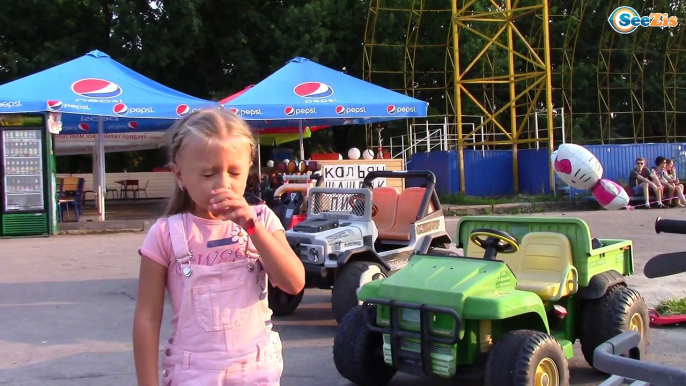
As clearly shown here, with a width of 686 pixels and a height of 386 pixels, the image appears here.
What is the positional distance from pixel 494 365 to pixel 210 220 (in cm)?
251

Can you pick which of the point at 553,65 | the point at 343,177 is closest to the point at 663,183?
the point at 343,177

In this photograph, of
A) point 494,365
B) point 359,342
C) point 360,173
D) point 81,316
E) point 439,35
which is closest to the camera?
point 494,365

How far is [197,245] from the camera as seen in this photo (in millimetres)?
2279

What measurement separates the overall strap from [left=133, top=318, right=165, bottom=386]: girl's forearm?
21 cm

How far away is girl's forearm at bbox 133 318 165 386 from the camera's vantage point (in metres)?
2.22

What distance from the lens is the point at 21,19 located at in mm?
28031

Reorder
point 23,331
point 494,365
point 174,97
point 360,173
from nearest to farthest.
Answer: point 494,365, point 23,331, point 360,173, point 174,97

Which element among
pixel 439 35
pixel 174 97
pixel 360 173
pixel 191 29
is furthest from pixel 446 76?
pixel 360 173

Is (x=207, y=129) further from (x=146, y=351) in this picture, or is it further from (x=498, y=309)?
(x=498, y=309)

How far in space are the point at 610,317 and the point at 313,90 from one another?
12.5 m

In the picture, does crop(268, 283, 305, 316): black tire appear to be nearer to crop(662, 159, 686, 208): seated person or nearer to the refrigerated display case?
the refrigerated display case

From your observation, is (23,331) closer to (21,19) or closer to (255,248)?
(255,248)

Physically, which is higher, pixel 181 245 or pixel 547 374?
pixel 181 245

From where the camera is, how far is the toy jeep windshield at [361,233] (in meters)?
6.84
